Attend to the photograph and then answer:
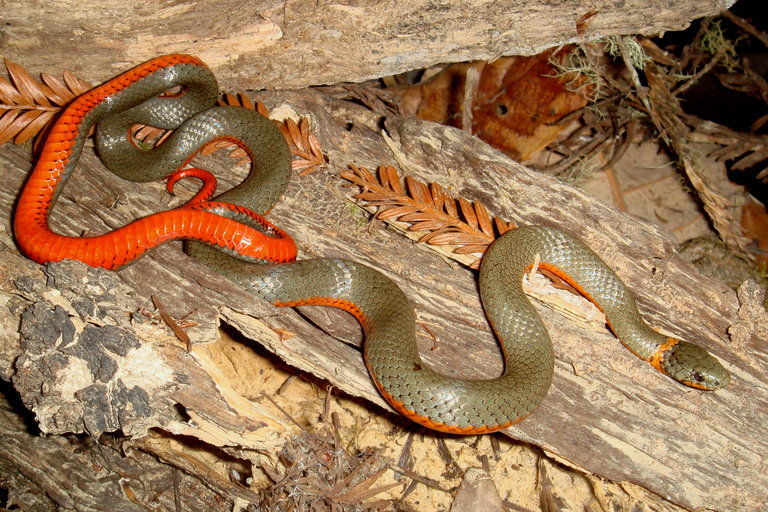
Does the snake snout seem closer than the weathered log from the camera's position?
No

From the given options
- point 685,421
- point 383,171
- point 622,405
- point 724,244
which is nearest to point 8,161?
point 383,171

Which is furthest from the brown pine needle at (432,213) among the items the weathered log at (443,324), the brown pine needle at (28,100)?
the brown pine needle at (28,100)

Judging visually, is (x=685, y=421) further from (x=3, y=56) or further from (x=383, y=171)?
(x=3, y=56)

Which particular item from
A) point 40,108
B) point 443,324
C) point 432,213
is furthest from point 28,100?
point 443,324

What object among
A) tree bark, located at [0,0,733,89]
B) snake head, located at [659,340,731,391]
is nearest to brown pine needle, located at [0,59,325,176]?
tree bark, located at [0,0,733,89]

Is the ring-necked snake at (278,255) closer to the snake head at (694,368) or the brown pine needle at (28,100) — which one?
the snake head at (694,368)

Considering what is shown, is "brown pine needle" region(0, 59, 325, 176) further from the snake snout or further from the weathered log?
the snake snout

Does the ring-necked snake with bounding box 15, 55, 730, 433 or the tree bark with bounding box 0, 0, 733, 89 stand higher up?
the tree bark with bounding box 0, 0, 733, 89

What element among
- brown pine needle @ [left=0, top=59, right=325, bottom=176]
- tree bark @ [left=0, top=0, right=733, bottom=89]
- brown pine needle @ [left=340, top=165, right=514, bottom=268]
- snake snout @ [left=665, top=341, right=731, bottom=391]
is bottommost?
snake snout @ [left=665, top=341, right=731, bottom=391]
